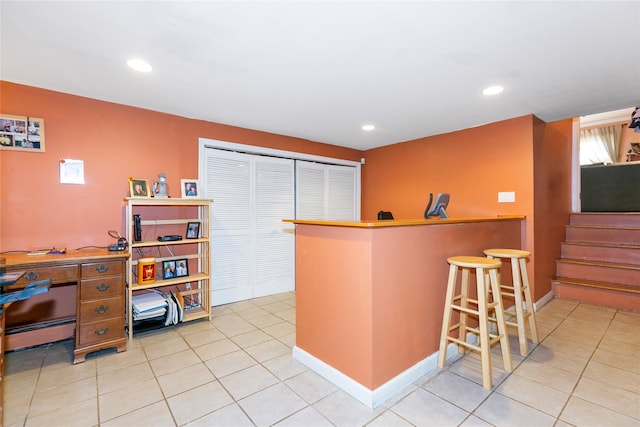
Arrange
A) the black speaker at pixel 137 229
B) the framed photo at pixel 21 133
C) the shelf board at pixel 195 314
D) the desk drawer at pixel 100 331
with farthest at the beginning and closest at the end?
the shelf board at pixel 195 314
the black speaker at pixel 137 229
the framed photo at pixel 21 133
the desk drawer at pixel 100 331

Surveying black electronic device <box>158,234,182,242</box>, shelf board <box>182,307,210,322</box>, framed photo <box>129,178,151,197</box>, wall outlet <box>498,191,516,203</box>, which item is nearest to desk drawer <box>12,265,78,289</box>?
black electronic device <box>158,234,182,242</box>

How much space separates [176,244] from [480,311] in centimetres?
300

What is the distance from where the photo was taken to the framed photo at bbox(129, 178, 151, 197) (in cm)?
297

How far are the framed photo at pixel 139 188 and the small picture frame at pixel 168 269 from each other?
0.77 metres

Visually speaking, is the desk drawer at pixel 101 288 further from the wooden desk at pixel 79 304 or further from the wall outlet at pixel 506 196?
the wall outlet at pixel 506 196

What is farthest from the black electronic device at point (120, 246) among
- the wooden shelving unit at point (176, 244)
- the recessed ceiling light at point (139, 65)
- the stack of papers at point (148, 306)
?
the recessed ceiling light at point (139, 65)

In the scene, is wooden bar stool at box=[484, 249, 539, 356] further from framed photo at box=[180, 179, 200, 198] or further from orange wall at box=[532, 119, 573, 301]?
framed photo at box=[180, 179, 200, 198]

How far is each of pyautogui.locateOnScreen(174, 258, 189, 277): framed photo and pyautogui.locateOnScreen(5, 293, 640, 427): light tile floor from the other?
2.19 ft

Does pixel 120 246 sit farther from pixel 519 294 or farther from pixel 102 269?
pixel 519 294

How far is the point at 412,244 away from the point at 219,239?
2605 mm

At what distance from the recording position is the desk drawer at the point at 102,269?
239 centimetres

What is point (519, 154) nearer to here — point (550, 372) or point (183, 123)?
point (550, 372)

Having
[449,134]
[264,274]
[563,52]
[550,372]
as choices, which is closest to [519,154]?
[449,134]

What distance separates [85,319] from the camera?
238 cm
